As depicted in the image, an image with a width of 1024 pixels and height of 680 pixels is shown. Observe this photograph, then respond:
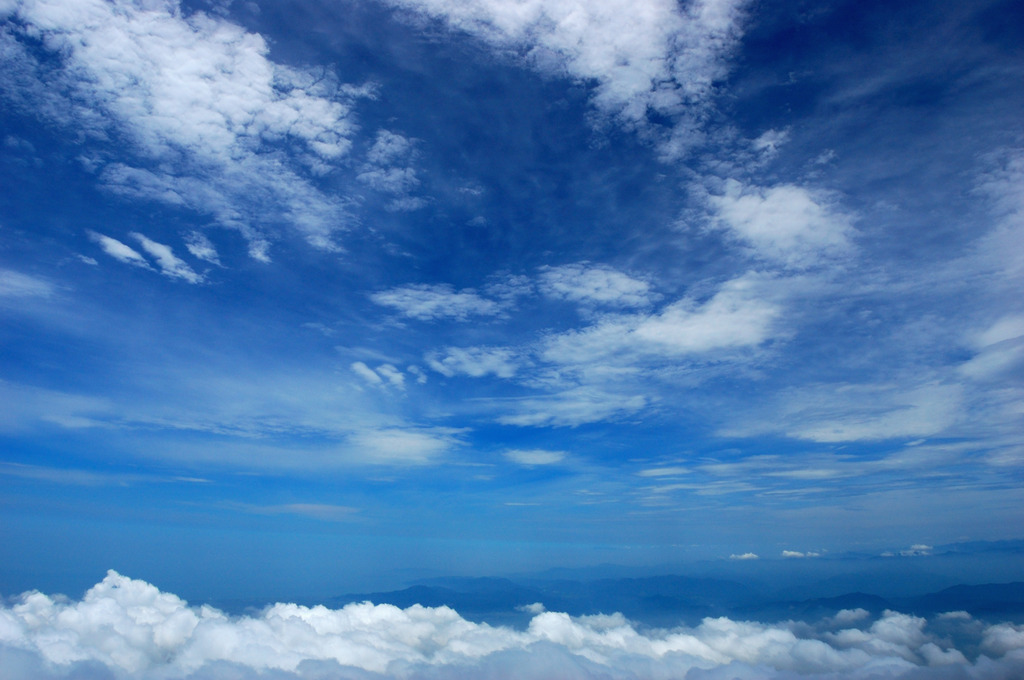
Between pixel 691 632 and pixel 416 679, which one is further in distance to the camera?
pixel 691 632

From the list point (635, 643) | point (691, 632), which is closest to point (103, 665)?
point (635, 643)

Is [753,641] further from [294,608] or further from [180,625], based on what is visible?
[180,625]

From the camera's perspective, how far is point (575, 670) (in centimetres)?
13362

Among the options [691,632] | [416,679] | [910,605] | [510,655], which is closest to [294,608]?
[416,679]

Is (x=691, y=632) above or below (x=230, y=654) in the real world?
below

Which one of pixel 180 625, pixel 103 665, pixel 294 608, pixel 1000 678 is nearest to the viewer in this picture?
pixel 1000 678

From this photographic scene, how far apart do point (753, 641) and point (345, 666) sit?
151 m

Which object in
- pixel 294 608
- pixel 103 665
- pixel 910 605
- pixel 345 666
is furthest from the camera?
pixel 910 605

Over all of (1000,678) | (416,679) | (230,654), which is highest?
(1000,678)

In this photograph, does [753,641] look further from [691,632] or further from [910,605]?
[910,605]

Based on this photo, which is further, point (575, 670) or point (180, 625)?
point (180, 625)

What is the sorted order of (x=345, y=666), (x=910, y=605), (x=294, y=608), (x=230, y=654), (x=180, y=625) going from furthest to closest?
(x=910, y=605) → (x=294, y=608) → (x=180, y=625) → (x=345, y=666) → (x=230, y=654)

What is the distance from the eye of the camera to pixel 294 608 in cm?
16675

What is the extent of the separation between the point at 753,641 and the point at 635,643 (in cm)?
4530
